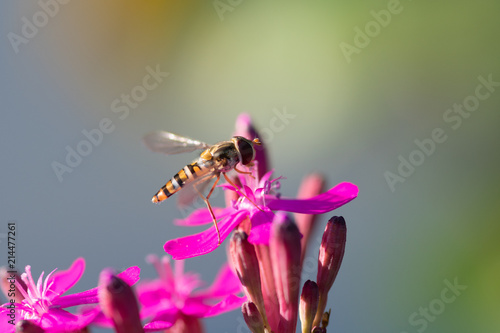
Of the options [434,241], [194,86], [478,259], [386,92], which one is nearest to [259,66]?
[194,86]

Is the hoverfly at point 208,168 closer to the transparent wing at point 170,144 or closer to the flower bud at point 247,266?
the transparent wing at point 170,144

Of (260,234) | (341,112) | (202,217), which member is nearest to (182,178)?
(202,217)

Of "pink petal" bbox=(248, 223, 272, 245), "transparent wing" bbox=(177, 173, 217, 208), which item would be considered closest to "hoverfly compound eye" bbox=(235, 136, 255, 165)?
"transparent wing" bbox=(177, 173, 217, 208)

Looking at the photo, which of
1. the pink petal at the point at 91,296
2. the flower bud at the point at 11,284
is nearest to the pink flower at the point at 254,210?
the pink petal at the point at 91,296

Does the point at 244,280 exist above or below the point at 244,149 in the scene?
below

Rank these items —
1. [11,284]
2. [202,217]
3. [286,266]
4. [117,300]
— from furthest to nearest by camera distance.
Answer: [202,217] → [11,284] → [286,266] → [117,300]

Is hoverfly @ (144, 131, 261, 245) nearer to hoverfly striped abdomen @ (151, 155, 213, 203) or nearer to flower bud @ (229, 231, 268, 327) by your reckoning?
hoverfly striped abdomen @ (151, 155, 213, 203)

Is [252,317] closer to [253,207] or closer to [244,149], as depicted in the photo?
[253,207]
